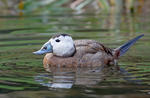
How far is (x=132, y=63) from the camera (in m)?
6.52

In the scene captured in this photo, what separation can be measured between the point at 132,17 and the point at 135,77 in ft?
23.3

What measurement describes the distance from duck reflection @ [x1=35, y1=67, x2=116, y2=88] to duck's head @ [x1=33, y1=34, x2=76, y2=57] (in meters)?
0.30

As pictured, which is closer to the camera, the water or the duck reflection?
the water

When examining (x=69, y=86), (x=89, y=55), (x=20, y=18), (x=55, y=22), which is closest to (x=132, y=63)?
(x=89, y=55)

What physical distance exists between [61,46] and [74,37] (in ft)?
9.03

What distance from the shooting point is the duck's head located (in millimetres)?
6426

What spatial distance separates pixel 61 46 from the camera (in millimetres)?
6480

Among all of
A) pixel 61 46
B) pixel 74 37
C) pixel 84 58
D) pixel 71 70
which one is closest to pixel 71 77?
pixel 71 70

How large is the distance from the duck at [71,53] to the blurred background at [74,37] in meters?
0.23

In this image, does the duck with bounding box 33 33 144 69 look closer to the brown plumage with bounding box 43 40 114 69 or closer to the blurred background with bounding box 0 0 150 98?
the brown plumage with bounding box 43 40 114 69

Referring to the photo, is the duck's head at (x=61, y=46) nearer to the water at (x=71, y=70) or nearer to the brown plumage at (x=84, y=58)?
the brown plumage at (x=84, y=58)

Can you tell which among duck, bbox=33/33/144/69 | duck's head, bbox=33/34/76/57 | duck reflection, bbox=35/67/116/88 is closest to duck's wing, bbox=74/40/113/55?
duck, bbox=33/33/144/69

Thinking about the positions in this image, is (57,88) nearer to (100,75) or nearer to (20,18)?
(100,75)

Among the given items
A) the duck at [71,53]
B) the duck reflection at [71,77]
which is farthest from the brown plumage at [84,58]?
the duck reflection at [71,77]
